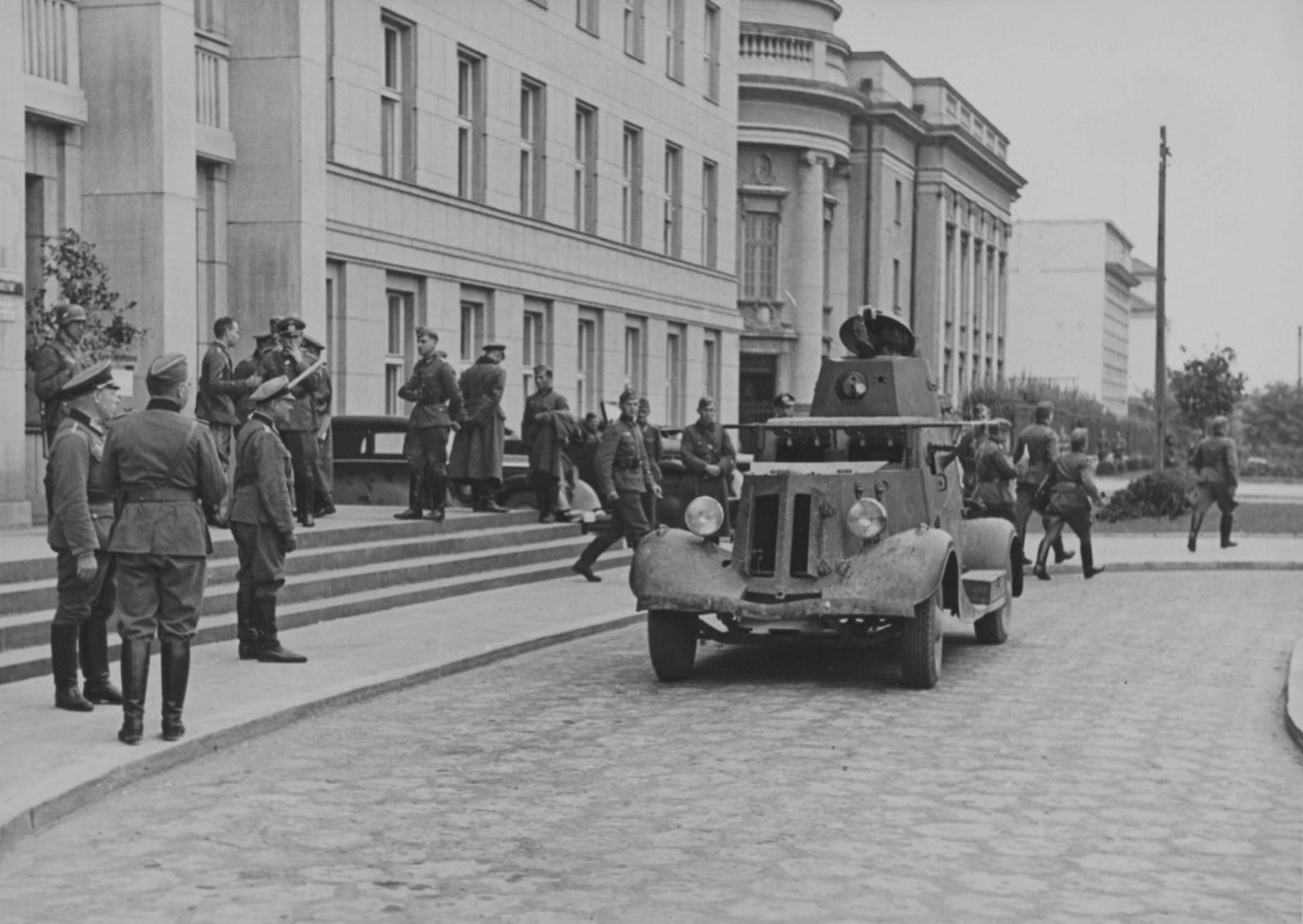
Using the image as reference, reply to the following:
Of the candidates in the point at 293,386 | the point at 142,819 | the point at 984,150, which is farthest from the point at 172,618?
the point at 984,150

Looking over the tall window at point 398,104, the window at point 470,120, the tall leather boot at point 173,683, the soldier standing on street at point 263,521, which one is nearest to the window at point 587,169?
the window at point 470,120

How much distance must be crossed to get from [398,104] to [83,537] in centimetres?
1673

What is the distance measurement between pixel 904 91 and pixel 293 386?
48093mm

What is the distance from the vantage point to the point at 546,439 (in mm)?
20312

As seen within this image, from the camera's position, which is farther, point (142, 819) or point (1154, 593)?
point (1154, 593)

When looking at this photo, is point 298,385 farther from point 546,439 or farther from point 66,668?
point 66,668

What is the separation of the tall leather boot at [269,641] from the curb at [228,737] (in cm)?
92

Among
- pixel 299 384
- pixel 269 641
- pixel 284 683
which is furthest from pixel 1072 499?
pixel 284 683

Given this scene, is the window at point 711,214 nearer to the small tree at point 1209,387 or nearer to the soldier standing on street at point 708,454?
the soldier standing on street at point 708,454

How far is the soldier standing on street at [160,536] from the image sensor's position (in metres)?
9.03

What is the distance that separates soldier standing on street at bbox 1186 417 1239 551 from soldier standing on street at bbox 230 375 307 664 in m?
14.9

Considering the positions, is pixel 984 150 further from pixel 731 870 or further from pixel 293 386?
pixel 731 870

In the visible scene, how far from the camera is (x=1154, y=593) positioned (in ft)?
63.1

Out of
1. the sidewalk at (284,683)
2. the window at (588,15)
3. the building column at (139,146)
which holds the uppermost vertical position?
the window at (588,15)
